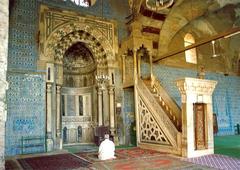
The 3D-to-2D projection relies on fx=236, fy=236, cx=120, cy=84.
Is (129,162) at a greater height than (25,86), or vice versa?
(25,86)

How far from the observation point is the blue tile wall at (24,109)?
7137mm

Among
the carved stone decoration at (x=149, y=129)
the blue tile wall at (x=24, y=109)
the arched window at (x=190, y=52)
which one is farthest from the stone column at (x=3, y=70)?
the arched window at (x=190, y=52)

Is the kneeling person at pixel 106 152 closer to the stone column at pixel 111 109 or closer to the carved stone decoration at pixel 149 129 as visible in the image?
the carved stone decoration at pixel 149 129

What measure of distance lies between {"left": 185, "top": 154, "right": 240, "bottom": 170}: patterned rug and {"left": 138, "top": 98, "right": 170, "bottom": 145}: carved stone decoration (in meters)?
1.19

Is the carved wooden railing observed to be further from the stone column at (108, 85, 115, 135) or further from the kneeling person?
the kneeling person

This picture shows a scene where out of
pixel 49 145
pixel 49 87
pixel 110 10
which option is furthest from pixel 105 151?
pixel 110 10

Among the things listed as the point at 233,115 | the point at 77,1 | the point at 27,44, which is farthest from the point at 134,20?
the point at 233,115

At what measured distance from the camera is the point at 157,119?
7.25 m

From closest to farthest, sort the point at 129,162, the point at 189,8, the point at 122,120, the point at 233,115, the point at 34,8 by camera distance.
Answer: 1. the point at 129,162
2. the point at 34,8
3. the point at 122,120
4. the point at 189,8
5. the point at 233,115

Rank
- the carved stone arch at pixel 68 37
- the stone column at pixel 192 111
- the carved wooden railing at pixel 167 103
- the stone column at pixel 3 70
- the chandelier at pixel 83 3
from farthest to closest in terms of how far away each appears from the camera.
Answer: the chandelier at pixel 83 3
the carved stone arch at pixel 68 37
the carved wooden railing at pixel 167 103
the stone column at pixel 192 111
the stone column at pixel 3 70

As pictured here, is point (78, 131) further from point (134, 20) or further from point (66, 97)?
point (134, 20)

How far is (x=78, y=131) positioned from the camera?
963 centimetres

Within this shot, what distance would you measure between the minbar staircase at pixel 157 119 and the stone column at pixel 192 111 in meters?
0.29

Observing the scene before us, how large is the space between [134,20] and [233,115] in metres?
8.04
